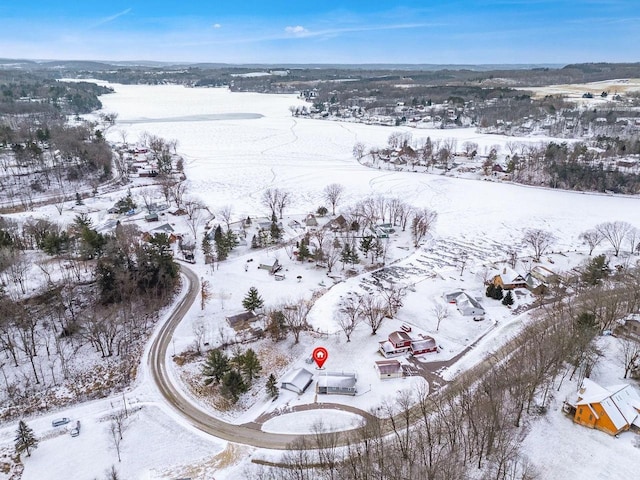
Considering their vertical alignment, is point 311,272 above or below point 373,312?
below

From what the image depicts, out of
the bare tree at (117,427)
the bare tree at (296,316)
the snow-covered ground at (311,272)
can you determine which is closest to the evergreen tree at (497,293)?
the snow-covered ground at (311,272)

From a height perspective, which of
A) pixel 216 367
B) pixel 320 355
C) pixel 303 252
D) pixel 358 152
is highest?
pixel 358 152

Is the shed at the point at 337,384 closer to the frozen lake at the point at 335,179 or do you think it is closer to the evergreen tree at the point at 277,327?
the evergreen tree at the point at 277,327

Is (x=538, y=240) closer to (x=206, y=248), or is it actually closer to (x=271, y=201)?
(x=271, y=201)

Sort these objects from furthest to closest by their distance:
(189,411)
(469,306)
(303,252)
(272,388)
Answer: (303,252), (469,306), (272,388), (189,411)

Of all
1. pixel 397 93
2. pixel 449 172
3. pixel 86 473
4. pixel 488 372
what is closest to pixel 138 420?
pixel 86 473

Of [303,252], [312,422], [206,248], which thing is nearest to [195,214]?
[206,248]
